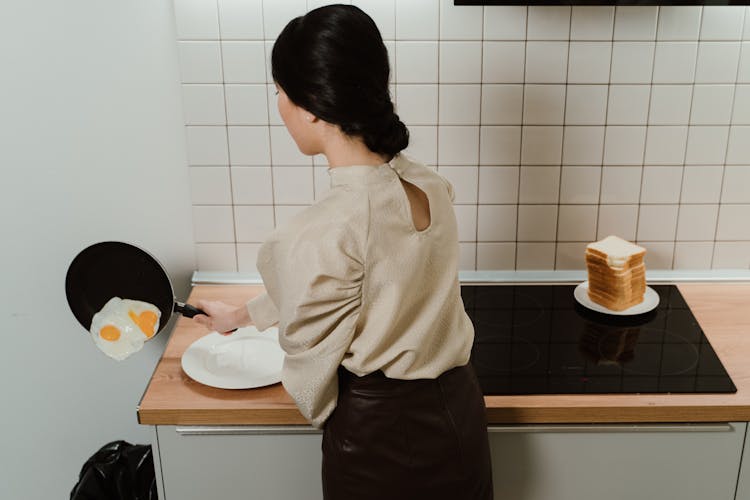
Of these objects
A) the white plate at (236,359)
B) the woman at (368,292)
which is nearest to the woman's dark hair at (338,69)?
the woman at (368,292)

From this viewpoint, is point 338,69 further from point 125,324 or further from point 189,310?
point 125,324

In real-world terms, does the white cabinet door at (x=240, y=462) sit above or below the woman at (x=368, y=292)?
below

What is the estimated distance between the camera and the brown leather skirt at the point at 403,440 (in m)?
1.24

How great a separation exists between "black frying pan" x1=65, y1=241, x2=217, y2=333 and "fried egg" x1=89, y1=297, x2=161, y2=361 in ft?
0.05

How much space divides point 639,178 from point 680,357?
49 cm

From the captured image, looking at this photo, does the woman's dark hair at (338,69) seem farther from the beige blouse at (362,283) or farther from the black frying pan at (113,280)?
the black frying pan at (113,280)

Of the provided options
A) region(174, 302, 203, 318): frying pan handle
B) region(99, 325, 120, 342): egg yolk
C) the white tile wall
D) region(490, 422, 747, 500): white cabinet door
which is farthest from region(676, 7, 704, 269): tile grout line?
region(99, 325, 120, 342): egg yolk

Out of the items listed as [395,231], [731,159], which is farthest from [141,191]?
[731,159]

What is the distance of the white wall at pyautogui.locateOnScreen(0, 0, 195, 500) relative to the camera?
174cm

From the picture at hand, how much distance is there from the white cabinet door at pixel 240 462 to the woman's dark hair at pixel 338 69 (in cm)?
62

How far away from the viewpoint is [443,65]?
Result: 5.76 feet

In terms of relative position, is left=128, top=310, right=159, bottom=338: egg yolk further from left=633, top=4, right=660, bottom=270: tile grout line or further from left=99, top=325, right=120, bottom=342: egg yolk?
left=633, top=4, right=660, bottom=270: tile grout line

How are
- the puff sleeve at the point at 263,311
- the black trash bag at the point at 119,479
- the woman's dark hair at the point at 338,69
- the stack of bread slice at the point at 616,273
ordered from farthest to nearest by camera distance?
the black trash bag at the point at 119,479, the stack of bread slice at the point at 616,273, the puff sleeve at the point at 263,311, the woman's dark hair at the point at 338,69

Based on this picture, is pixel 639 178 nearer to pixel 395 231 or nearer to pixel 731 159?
pixel 731 159
